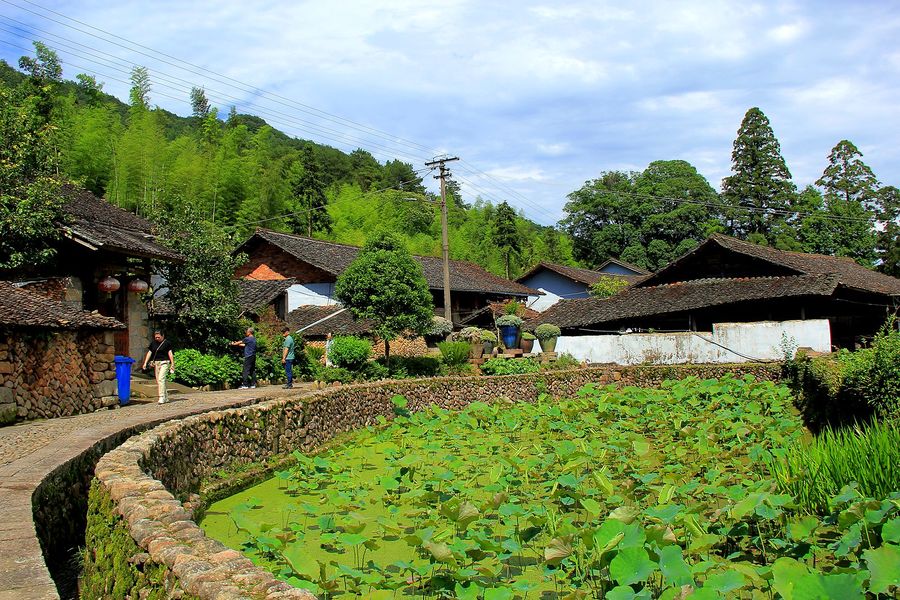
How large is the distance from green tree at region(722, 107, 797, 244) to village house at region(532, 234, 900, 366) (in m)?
18.5

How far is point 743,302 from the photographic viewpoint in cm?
2289

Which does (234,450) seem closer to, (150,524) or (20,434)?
(20,434)

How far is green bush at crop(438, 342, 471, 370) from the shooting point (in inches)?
845

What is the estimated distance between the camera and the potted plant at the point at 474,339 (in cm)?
2315

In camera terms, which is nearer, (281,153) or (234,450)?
(234,450)

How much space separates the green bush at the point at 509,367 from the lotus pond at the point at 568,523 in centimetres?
822

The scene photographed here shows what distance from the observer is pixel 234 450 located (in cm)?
972

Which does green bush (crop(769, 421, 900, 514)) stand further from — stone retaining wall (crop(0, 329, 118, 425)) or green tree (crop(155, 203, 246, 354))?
green tree (crop(155, 203, 246, 354))

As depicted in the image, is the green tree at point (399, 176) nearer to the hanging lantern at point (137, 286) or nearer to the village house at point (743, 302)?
the village house at point (743, 302)

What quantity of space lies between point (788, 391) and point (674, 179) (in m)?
41.7

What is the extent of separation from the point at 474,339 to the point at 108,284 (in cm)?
1172

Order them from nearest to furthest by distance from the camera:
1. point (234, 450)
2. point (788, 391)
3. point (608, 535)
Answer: point (608, 535) < point (234, 450) < point (788, 391)

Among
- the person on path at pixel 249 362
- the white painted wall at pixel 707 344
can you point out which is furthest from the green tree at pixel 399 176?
the person on path at pixel 249 362

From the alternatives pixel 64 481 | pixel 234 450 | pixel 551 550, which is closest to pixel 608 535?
pixel 551 550
